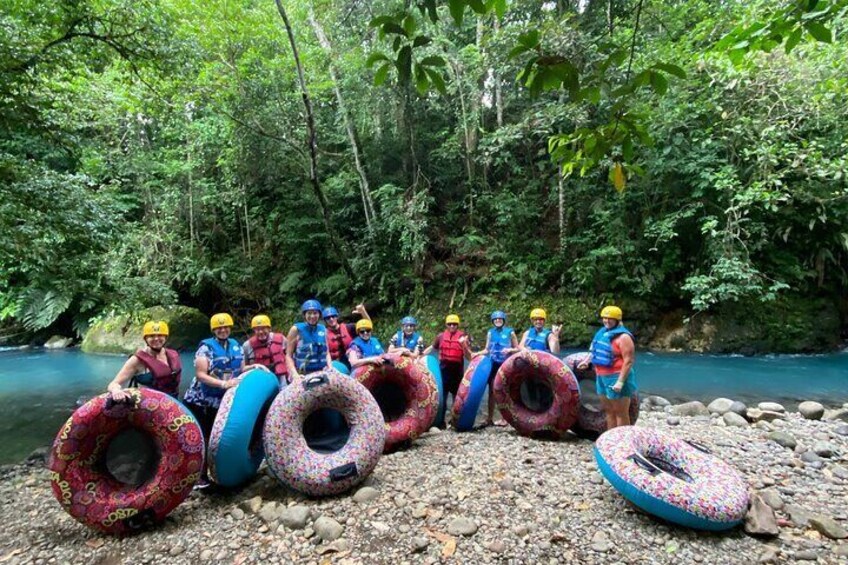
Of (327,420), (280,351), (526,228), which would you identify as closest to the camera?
(327,420)

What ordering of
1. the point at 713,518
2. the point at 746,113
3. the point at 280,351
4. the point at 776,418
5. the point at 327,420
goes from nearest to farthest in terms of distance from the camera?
1. the point at 713,518
2. the point at 327,420
3. the point at 280,351
4. the point at 776,418
5. the point at 746,113

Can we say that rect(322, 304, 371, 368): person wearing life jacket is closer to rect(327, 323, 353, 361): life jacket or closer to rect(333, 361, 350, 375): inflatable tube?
rect(327, 323, 353, 361): life jacket

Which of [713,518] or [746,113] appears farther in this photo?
[746,113]

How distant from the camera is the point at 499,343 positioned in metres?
6.84

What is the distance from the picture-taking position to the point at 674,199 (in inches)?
521

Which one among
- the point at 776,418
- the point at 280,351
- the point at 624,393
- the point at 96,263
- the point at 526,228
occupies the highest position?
the point at 526,228

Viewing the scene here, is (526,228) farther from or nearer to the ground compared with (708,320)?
farther from the ground

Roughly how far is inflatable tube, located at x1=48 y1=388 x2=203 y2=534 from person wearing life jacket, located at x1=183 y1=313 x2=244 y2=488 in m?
0.72

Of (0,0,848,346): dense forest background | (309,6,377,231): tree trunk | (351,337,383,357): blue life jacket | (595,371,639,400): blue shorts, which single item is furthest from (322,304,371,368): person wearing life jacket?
(309,6,377,231): tree trunk

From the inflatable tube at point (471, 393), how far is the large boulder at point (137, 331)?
38.6 ft

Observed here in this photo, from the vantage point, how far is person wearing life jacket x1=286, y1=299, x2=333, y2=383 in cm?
562

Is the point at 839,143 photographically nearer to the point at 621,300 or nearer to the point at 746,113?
the point at 746,113

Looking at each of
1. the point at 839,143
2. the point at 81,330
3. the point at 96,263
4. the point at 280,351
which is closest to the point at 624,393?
the point at 280,351

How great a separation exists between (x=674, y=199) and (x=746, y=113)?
2.64 metres
